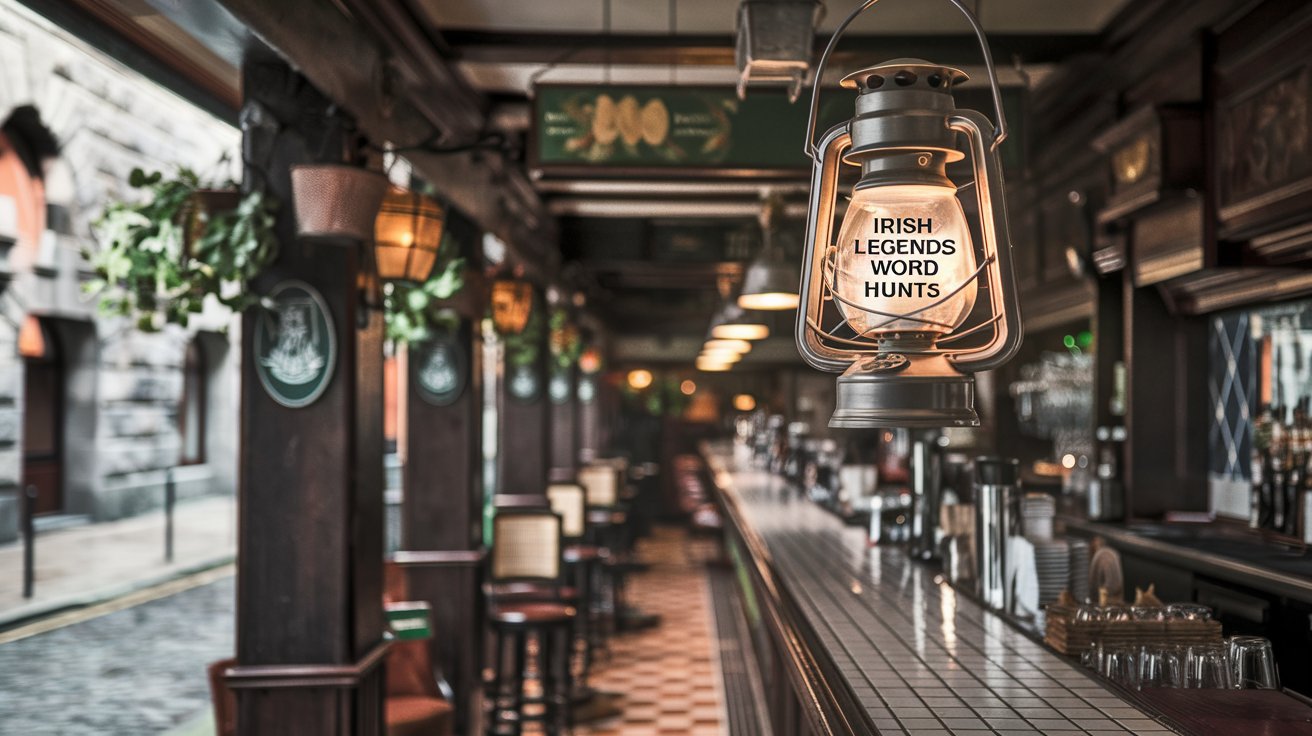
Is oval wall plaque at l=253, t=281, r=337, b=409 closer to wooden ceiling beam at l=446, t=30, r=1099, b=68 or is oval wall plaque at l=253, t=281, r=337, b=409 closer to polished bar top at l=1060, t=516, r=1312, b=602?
wooden ceiling beam at l=446, t=30, r=1099, b=68

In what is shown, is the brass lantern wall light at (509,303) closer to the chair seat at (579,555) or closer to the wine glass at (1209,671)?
the chair seat at (579,555)

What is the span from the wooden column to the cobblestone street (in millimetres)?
1557

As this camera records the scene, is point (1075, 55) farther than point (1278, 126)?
Yes

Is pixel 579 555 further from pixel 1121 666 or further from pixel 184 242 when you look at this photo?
pixel 1121 666

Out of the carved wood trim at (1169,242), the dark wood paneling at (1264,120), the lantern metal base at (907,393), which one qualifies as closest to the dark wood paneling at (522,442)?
the carved wood trim at (1169,242)

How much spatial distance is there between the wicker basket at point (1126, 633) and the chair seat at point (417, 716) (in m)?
2.75

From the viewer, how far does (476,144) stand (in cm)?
379

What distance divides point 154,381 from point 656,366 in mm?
8214

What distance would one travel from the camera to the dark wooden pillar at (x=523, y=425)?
9.43 m

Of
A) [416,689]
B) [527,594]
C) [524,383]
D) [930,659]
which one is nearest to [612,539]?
[524,383]

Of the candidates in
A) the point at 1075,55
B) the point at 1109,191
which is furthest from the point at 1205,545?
the point at 1075,55

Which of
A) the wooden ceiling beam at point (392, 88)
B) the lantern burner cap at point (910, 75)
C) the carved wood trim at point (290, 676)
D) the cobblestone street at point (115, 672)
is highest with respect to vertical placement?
the wooden ceiling beam at point (392, 88)

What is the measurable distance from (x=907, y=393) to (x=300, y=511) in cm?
237

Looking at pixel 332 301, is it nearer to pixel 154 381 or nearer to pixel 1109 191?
pixel 1109 191
